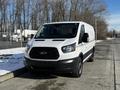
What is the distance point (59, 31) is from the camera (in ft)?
33.7

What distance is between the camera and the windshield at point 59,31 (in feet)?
32.6

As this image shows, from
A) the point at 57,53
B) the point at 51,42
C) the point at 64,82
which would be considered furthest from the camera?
the point at 51,42

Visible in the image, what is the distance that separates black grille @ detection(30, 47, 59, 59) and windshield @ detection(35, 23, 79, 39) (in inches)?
48.9

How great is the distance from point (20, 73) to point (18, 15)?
5557 cm

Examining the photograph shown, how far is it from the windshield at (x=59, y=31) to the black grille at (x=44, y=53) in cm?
124

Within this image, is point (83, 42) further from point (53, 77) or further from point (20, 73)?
point (20, 73)

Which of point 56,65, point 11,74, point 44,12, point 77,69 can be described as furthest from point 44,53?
point 44,12

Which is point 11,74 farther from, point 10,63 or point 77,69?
point 77,69

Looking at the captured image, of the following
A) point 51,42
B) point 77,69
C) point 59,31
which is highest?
point 59,31

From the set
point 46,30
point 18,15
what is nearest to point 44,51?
point 46,30

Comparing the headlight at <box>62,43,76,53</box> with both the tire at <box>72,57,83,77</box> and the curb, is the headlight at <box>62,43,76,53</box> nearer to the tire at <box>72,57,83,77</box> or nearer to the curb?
the tire at <box>72,57,83,77</box>

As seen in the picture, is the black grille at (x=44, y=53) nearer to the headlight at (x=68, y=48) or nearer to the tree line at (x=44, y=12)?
the headlight at (x=68, y=48)

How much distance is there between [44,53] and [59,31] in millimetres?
1767

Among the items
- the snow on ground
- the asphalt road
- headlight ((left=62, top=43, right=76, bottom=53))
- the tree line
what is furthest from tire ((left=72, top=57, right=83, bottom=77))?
the tree line
